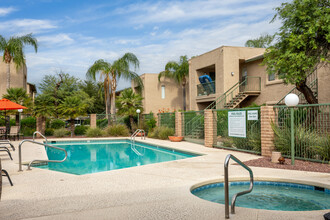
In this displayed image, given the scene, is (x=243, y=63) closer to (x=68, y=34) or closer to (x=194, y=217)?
(x=68, y=34)

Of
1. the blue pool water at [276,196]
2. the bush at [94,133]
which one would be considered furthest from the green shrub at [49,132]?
the blue pool water at [276,196]

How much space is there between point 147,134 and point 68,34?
32.9 ft

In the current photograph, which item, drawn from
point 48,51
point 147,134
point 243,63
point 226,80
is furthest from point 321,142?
point 48,51

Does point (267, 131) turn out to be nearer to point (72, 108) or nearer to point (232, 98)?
point (232, 98)

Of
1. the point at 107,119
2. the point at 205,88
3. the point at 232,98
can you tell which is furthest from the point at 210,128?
the point at 107,119

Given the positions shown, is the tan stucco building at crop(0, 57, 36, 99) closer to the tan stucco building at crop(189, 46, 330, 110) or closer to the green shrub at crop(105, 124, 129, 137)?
the green shrub at crop(105, 124, 129, 137)

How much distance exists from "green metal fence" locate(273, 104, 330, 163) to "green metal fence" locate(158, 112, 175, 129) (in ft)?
35.7

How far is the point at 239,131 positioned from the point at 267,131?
2.00 meters

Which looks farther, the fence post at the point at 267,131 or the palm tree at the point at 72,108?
the palm tree at the point at 72,108

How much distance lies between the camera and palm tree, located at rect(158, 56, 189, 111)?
102 ft

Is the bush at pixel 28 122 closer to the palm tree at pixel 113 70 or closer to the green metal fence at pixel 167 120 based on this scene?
the palm tree at pixel 113 70

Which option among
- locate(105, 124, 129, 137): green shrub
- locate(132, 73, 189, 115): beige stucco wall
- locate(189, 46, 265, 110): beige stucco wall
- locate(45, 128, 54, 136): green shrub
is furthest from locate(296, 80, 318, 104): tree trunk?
locate(45, 128, 54, 136): green shrub

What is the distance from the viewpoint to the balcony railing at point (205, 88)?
24.0 m

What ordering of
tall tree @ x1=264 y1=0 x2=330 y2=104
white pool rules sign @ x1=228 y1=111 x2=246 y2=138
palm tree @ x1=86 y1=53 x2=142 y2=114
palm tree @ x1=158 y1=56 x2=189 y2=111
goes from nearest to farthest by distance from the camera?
1. tall tree @ x1=264 y1=0 x2=330 y2=104
2. white pool rules sign @ x1=228 y1=111 x2=246 y2=138
3. palm tree @ x1=86 y1=53 x2=142 y2=114
4. palm tree @ x1=158 y1=56 x2=189 y2=111
